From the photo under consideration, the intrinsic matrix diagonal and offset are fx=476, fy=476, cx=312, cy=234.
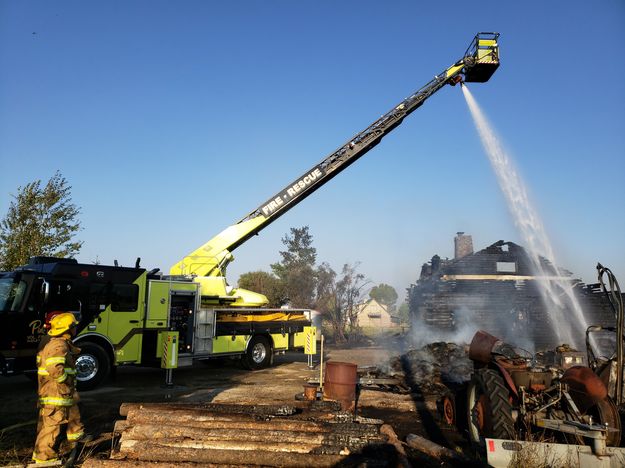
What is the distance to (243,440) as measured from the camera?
531 centimetres

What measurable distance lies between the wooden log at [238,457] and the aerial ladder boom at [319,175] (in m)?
8.28

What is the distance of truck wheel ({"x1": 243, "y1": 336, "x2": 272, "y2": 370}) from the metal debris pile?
3.94 metres

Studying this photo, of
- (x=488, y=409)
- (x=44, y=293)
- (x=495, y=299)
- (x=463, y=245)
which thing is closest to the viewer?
(x=488, y=409)

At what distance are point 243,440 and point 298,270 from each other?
36.4 metres

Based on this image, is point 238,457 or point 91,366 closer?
point 238,457

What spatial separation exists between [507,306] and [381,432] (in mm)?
18258

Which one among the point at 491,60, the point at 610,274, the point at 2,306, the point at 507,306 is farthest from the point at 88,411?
the point at 507,306

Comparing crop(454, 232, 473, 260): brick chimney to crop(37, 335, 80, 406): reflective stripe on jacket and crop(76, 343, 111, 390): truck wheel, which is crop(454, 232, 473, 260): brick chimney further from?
crop(37, 335, 80, 406): reflective stripe on jacket

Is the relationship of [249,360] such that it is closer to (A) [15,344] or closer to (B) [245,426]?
(A) [15,344]

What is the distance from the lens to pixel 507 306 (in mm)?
21875

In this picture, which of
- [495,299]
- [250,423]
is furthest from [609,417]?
[495,299]

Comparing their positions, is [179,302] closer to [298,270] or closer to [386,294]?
[298,270]

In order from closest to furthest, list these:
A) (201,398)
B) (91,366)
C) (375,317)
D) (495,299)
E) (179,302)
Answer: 1. (201,398)
2. (91,366)
3. (179,302)
4. (495,299)
5. (375,317)

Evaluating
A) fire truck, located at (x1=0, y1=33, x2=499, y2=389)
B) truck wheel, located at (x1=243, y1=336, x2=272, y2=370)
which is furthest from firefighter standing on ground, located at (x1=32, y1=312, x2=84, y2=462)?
truck wheel, located at (x1=243, y1=336, x2=272, y2=370)
